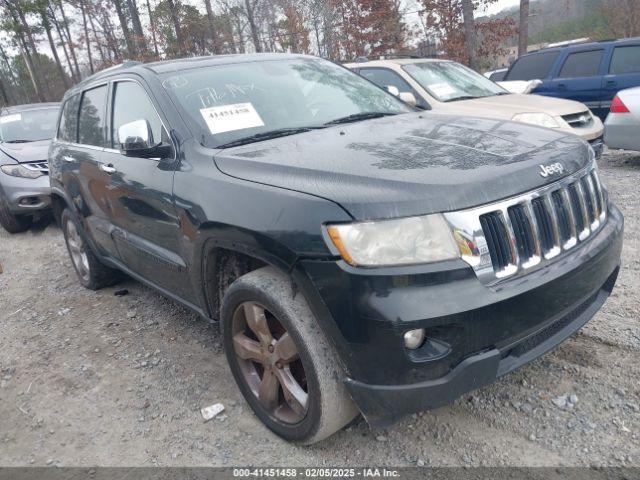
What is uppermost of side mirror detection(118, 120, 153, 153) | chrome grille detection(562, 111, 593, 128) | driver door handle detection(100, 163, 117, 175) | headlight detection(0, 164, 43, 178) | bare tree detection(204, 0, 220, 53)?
bare tree detection(204, 0, 220, 53)

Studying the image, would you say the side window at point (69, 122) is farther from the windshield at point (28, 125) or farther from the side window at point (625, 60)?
the side window at point (625, 60)

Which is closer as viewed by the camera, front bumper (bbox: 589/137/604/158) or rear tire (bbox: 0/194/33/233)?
front bumper (bbox: 589/137/604/158)

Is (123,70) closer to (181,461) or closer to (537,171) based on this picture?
(181,461)

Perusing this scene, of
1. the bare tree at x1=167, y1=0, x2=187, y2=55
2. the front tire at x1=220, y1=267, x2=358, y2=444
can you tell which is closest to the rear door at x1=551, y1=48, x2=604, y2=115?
the front tire at x1=220, y1=267, x2=358, y2=444

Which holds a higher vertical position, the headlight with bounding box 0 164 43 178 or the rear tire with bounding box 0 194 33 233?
the headlight with bounding box 0 164 43 178

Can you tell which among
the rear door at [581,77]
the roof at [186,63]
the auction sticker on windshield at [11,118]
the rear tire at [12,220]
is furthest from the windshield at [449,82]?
the auction sticker on windshield at [11,118]

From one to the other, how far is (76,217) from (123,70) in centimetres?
149

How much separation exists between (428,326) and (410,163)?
0.70 m

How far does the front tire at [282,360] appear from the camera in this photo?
6.77ft

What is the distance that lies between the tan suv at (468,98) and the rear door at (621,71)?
2.39 meters

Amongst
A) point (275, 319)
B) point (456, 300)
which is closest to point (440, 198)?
point (456, 300)

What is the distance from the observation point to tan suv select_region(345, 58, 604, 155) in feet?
19.4

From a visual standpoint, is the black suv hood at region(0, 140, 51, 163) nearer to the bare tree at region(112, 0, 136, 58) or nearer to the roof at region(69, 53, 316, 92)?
the roof at region(69, 53, 316, 92)

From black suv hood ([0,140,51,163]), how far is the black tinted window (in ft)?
27.5
